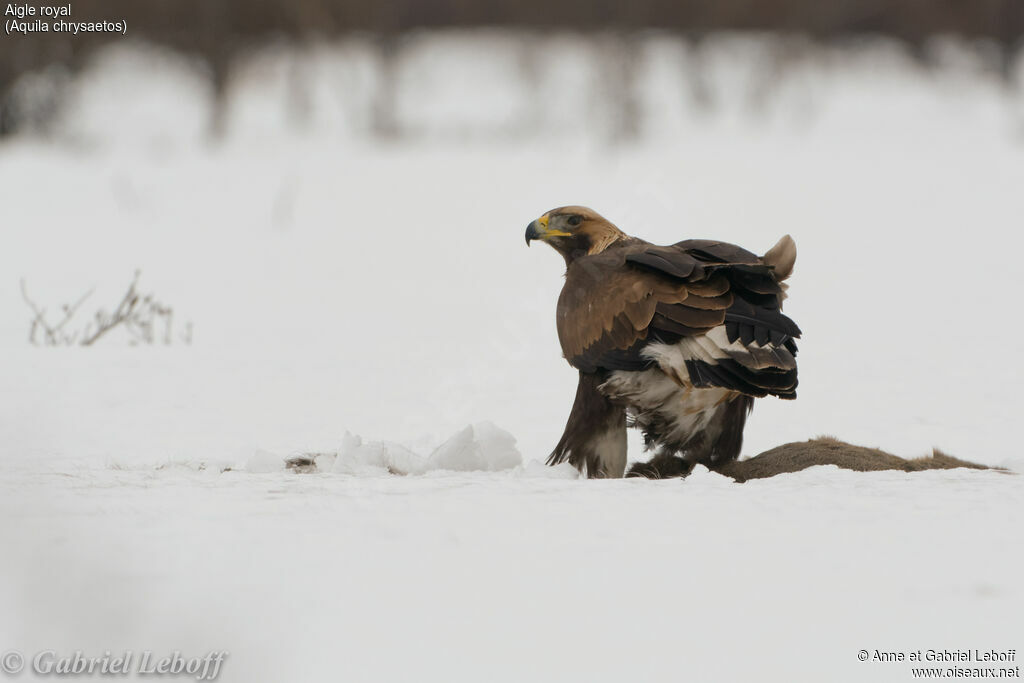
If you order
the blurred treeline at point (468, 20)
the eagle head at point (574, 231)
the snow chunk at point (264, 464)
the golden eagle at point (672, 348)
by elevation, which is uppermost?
the blurred treeline at point (468, 20)

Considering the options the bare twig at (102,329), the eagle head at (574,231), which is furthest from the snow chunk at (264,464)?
the bare twig at (102,329)

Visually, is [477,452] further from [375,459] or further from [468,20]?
[468,20]

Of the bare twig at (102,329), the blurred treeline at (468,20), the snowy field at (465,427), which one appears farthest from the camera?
the blurred treeline at (468,20)

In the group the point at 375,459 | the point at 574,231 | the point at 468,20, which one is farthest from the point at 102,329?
the point at 468,20

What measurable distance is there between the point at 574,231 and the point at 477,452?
3.55 ft

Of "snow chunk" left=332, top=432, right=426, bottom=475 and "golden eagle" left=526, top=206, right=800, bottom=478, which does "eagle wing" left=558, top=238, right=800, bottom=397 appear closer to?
"golden eagle" left=526, top=206, right=800, bottom=478

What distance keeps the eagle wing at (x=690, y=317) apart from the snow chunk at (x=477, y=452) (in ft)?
1.40

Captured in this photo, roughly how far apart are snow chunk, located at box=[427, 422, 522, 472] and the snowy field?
0.01 meters

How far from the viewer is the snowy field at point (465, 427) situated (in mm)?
2824

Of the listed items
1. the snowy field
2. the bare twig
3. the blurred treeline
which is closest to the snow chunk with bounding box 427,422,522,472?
the snowy field

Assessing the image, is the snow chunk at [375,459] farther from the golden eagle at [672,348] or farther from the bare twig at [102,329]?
the bare twig at [102,329]

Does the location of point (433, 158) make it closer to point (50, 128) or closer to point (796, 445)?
point (50, 128)

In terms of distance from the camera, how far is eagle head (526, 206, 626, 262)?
197 inches

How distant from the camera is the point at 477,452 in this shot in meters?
4.56
